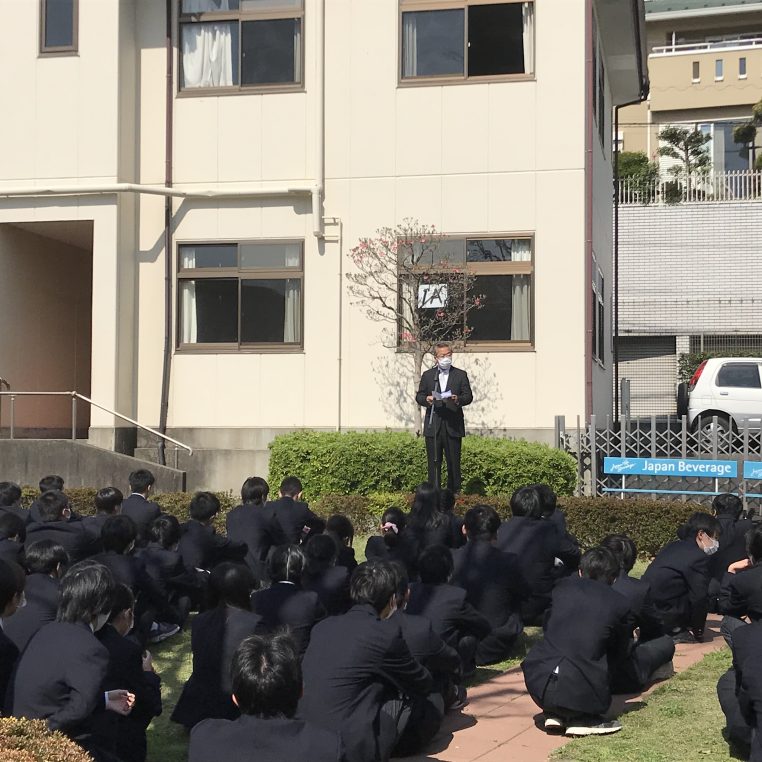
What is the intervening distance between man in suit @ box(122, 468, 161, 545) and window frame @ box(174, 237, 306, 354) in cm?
633

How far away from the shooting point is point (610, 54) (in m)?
21.4

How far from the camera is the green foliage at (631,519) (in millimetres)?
13297

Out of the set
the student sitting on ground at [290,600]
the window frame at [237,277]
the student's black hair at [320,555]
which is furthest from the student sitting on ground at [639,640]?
the window frame at [237,277]

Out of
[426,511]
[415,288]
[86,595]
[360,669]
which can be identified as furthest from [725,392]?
[86,595]

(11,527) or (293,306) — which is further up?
(293,306)

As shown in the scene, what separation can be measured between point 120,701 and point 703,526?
526 centimetres

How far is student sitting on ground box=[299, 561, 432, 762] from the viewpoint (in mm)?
6004

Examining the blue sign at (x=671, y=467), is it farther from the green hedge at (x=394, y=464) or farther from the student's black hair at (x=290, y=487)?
the student's black hair at (x=290, y=487)

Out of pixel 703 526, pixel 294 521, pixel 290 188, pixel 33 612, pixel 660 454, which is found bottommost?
pixel 33 612

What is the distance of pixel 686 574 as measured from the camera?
945 centimetres

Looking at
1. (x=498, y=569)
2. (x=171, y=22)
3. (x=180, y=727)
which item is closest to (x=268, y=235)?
(x=171, y=22)

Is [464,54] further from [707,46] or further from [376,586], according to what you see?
[707,46]

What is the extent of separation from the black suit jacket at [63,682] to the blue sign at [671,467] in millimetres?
10307

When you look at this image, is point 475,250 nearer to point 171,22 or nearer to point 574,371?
point 574,371
